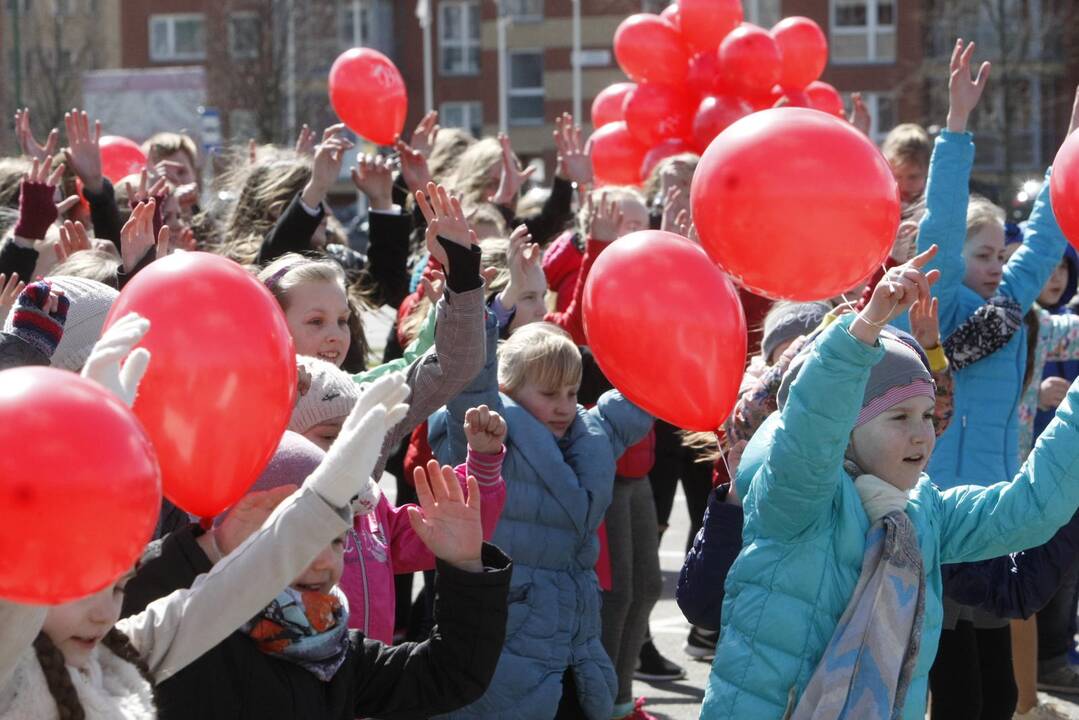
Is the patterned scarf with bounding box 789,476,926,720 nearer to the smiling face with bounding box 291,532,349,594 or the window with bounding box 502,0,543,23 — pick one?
the smiling face with bounding box 291,532,349,594

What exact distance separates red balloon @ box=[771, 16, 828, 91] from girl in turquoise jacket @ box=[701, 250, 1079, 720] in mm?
5990

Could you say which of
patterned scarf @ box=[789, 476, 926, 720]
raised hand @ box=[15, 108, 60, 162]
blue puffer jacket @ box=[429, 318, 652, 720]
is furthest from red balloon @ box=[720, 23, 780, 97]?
patterned scarf @ box=[789, 476, 926, 720]

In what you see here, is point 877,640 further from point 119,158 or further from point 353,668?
point 119,158

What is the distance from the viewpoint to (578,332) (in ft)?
19.1

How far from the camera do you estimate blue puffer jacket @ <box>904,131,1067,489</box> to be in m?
5.03

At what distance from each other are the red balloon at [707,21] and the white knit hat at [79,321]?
578cm

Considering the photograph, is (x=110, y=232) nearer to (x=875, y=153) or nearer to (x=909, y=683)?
(x=875, y=153)

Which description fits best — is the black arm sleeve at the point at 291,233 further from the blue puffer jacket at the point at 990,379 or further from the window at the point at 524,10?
the window at the point at 524,10

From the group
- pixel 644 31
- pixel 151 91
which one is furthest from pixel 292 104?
pixel 644 31

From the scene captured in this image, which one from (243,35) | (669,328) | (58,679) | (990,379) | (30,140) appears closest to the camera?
(58,679)

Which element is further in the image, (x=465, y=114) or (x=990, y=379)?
(x=465, y=114)

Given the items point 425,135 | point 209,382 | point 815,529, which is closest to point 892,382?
→ point 815,529

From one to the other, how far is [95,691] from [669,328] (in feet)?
6.31

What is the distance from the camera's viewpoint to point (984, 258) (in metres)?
5.30
